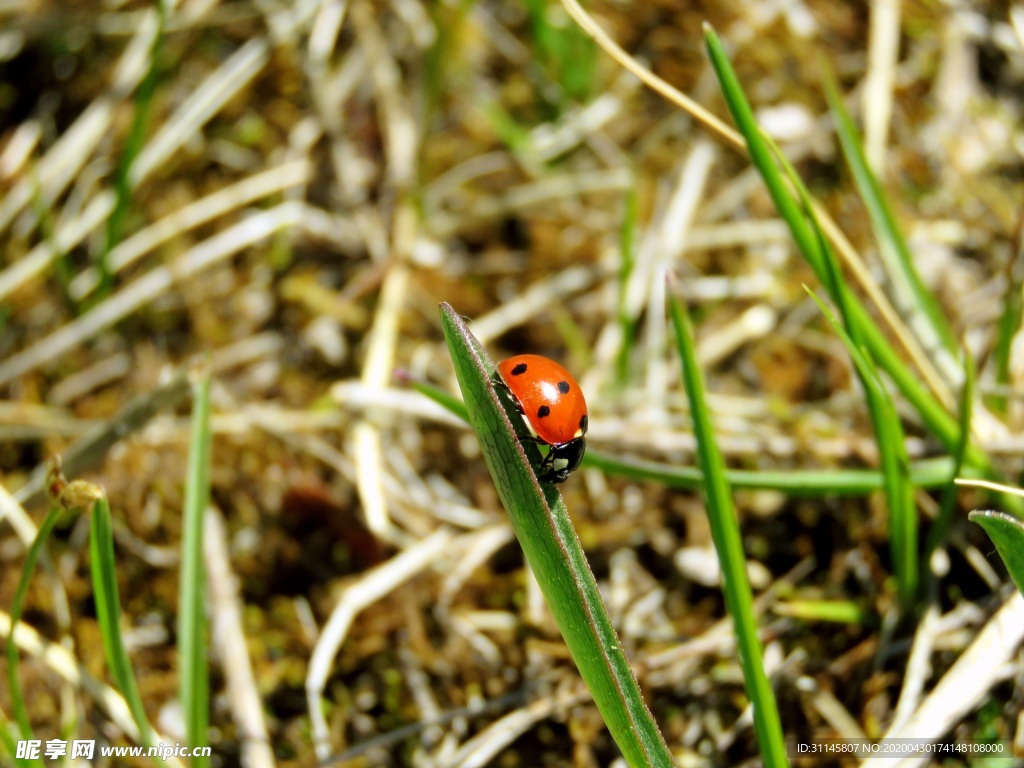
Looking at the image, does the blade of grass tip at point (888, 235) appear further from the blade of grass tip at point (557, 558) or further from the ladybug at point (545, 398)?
the blade of grass tip at point (557, 558)

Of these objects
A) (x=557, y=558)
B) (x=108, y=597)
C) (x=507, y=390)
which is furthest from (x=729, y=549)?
(x=108, y=597)

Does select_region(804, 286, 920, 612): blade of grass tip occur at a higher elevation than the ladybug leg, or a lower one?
lower

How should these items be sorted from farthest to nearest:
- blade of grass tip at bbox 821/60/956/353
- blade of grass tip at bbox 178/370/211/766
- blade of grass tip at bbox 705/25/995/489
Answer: blade of grass tip at bbox 821/60/956/353
blade of grass tip at bbox 178/370/211/766
blade of grass tip at bbox 705/25/995/489

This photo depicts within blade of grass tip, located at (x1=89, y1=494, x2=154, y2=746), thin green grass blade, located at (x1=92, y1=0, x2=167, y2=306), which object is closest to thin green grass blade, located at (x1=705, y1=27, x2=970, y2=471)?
blade of grass tip, located at (x1=89, y1=494, x2=154, y2=746)

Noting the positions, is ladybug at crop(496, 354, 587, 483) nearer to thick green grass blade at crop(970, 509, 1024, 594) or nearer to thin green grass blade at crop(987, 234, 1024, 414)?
thick green grass blade at crop(970, 509, 1024, 594)

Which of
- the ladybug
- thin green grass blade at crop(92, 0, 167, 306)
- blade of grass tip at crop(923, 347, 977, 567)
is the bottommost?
blade of grass tip at crop(923, 347, 977, 567)
